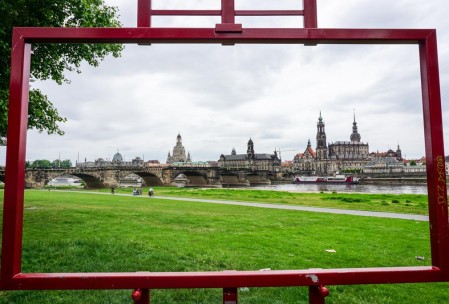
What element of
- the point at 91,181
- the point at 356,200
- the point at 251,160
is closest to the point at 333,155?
the point at 251,160

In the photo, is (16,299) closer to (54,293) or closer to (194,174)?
(54,293)

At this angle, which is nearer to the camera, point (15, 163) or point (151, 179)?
point (15, 163)

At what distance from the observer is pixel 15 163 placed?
2936 mm

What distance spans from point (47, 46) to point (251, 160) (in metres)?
168

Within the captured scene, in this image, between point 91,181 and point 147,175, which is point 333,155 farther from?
point 91,181

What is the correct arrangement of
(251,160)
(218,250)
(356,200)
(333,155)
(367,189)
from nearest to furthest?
1. (218,250)
2. (356,200)
3. (367,189)
4. (251,160)
5. (333,155)

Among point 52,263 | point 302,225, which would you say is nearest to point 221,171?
point 302,225

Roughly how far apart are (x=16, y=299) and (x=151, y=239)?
443 centimetres

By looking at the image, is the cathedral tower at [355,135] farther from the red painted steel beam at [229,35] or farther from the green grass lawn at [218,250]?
the red painted steel beam at [229,35]

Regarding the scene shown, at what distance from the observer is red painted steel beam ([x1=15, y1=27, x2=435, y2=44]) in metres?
3.09

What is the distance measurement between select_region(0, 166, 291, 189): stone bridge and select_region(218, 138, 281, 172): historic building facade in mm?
59762

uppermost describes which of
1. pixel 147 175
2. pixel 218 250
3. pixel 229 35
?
pixel 229 35

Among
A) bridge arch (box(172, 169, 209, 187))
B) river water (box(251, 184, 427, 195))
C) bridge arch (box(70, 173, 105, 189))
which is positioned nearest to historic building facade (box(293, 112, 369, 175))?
bridge arch (box(172, 169, 209, 187))

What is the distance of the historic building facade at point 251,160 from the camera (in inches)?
6939
